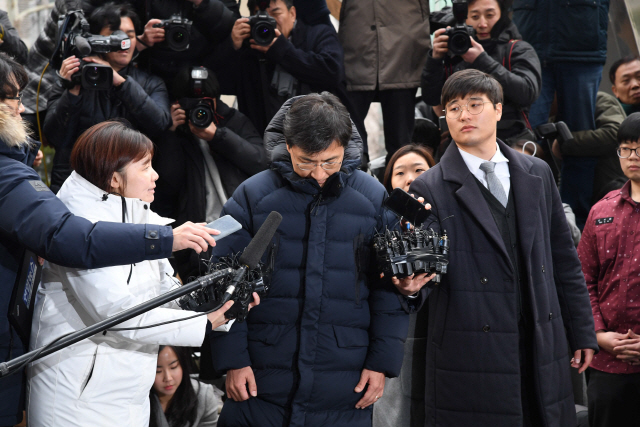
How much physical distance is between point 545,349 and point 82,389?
176cm

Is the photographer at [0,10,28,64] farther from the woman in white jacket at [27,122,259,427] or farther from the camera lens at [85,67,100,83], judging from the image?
the woman in white jacket at [27,122,259,427]

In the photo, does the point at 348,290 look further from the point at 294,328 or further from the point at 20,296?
the point at 20,296

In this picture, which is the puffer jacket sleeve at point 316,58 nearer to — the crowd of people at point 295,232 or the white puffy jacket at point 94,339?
the crowd of people at point 295,232

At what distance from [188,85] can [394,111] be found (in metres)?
1.34

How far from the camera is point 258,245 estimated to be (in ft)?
7.25

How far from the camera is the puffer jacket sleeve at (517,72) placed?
166 inches

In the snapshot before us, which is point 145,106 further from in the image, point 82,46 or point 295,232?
point 295,232

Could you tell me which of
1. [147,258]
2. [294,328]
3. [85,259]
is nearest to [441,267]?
[294,328]

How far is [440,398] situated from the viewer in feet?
9.55

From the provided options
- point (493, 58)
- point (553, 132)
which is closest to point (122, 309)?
point (493, 58)

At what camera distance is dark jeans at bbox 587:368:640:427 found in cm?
346

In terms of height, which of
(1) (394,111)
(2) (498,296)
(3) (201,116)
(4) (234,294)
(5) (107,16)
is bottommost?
(2) (498,296)

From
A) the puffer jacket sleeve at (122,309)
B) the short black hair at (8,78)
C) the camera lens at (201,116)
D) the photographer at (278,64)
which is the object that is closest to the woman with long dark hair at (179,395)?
the camera lens at (201,116)

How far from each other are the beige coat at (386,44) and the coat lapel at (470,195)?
162 centimetres
